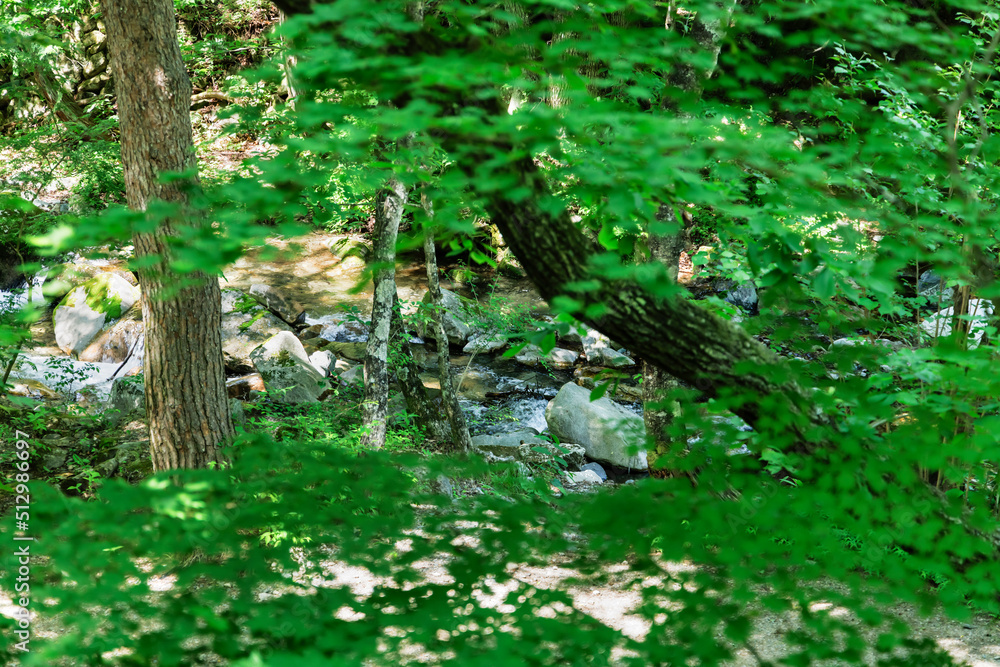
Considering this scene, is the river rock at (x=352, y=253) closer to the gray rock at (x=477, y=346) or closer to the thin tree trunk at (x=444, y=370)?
the gray rock at (x=477, y=346)

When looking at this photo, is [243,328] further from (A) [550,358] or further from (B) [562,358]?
(B) [562,358]

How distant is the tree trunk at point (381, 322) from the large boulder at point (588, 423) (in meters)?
2.69

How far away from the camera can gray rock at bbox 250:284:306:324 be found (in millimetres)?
10500

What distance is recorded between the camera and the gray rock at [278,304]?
10.5 meters

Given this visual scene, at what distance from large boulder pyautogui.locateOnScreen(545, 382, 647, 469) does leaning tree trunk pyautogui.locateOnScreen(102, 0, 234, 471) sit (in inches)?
164

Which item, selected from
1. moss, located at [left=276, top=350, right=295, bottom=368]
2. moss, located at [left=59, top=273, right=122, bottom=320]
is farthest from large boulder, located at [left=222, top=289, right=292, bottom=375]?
moss, located at [left=59, top=273, right=122, bottom=320]

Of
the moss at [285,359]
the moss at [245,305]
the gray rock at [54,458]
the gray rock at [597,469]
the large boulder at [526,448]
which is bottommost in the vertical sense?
the gray rock at [597,469]

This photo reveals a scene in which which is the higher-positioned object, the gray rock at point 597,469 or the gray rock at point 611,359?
the gray rock at point 611,359

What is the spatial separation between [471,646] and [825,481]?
3.69 ft

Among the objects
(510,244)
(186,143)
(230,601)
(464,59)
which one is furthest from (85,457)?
(464,59)

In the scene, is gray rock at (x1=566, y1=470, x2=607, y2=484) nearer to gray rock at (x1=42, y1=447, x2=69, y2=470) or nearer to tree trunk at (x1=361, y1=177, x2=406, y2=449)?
tree trunk at (x1=361, y1=177, x2=406, y2=449)

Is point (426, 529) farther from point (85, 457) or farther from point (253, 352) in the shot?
point (253, 352)

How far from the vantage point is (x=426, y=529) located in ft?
6.44

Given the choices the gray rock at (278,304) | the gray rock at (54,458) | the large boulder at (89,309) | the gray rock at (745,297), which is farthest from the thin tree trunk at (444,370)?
the gray rock at (745,297)
